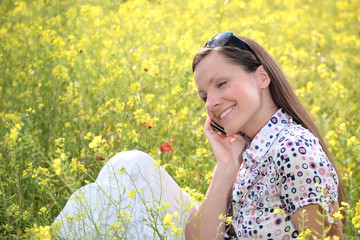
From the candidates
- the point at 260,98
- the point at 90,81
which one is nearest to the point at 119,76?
the point at 90,81

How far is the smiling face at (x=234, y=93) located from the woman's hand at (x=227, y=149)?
0.11 m

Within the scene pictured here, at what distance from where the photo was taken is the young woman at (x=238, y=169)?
1.72 metres

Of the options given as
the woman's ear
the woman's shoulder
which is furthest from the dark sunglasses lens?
the woman's shoulder

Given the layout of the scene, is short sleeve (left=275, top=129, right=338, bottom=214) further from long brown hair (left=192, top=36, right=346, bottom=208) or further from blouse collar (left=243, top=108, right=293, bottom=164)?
long brown hair (left=192, top=36, right=346, bottom=208)

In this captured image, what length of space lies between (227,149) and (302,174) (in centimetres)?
55

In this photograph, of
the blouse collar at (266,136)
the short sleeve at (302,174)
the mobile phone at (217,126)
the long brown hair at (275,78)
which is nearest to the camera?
the short sleeve at (302,174)

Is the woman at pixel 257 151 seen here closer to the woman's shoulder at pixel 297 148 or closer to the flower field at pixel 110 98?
the woman's shoulder at pixel 297 148

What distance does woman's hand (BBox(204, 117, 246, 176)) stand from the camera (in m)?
2.05

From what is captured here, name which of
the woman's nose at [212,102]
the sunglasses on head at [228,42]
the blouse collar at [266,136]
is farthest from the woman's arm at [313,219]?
the sunglasses on head at [228,42]

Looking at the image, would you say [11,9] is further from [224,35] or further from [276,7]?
[276,7]

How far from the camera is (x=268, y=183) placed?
1.77m

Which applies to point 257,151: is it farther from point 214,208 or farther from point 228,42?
point 228,42

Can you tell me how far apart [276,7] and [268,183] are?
475 centimetres

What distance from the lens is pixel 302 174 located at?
1622mm
